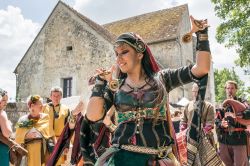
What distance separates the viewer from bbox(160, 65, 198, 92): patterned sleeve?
2.67 m

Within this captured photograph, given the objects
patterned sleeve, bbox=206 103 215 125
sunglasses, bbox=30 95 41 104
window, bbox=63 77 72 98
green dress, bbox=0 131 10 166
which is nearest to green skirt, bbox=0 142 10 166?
green dress, bbox=0 131 10 166

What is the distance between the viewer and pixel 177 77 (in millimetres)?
2709

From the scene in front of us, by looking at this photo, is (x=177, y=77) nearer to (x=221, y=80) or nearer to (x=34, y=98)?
(x=34, y=98)

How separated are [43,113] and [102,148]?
3137 mm

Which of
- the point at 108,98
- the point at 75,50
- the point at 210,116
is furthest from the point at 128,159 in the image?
the point at 75,50

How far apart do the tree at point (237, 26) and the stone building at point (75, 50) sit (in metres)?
6.72

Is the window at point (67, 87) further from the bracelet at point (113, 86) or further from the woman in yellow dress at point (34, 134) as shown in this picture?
the bracelet at point (113, 86)

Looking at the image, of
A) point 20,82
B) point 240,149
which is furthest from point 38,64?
point 240,149

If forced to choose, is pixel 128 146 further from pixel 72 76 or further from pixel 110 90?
pixel 72 76

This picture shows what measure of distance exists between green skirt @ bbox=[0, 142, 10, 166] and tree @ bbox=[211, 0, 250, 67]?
1287 cm

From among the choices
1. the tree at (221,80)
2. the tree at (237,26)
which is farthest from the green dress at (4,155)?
the tree at (221,80)

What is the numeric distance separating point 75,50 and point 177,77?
845 inches

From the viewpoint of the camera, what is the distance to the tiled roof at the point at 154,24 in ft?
85.6

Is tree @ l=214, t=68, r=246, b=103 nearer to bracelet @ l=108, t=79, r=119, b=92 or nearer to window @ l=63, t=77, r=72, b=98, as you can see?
window @ l=63, t=77, r=72, b=98
